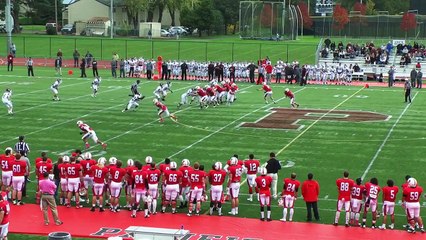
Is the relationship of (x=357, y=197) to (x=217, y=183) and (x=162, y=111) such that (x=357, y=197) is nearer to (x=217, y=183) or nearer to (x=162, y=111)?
(x=217, y=183)

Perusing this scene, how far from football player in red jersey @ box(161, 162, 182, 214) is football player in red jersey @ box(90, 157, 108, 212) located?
4.83ft

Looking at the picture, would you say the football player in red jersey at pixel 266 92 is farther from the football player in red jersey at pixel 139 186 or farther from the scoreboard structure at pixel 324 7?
the scoreboard structure at pixel 324 7

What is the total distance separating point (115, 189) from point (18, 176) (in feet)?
8.10

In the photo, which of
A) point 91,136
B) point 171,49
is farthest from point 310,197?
point 171,49

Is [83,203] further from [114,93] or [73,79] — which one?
[73,79]

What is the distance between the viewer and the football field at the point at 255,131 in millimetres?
22219

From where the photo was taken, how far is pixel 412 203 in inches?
638

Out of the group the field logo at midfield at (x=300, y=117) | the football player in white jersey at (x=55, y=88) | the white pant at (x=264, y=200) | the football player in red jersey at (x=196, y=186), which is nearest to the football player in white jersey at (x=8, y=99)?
the football player in white jersey at (x=55, y=88)

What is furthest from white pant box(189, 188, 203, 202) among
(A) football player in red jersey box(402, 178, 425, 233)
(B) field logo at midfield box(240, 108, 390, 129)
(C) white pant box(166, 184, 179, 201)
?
(B) field logo at midfield box(240, 108, 390, 129)

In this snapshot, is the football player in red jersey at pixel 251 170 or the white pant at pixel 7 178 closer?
the white pant at pixel 7 178

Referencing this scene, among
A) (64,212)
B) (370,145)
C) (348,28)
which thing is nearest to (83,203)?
(64,212)

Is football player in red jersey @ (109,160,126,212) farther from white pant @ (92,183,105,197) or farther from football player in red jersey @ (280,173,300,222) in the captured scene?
football player in red jersey @ (280,173,300,222)

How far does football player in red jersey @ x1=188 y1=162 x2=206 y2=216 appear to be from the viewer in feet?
57.0

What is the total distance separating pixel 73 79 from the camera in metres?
46.0
